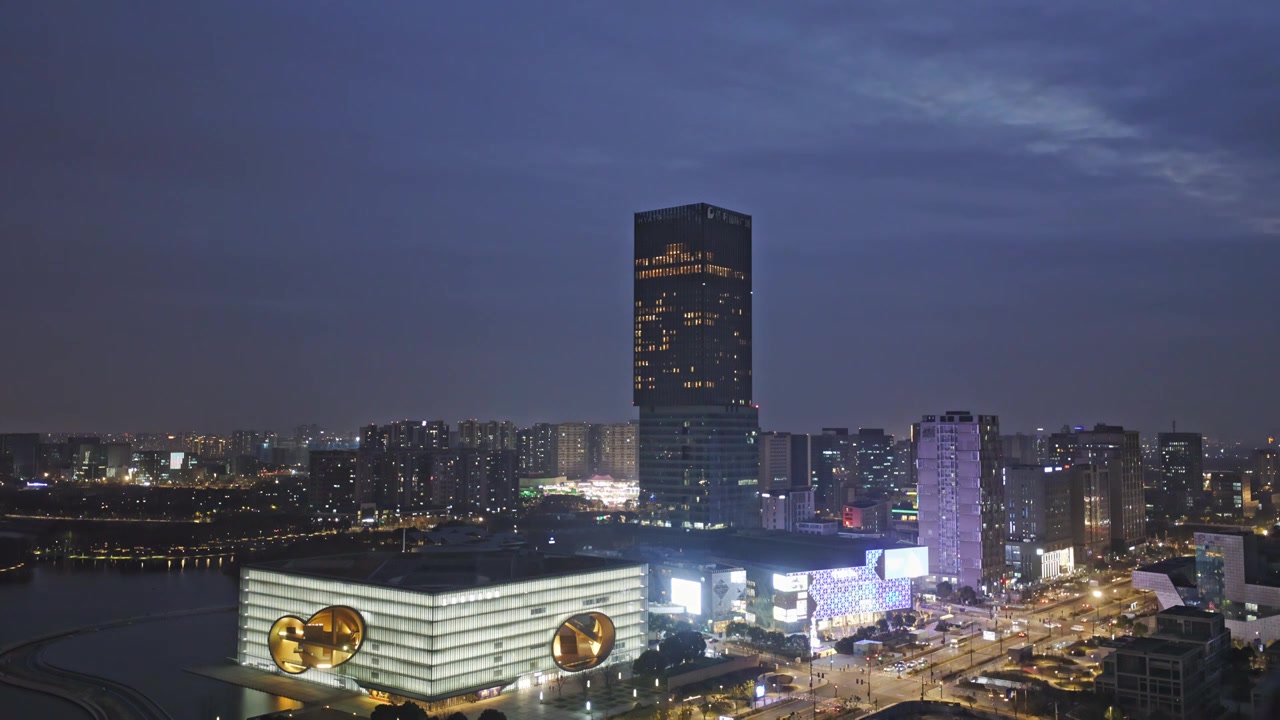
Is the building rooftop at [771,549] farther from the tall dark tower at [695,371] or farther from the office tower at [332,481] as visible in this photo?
the office tower at [332,481]

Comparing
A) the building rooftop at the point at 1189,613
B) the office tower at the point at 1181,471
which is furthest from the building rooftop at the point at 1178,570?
the office tower at the point at 1181,471

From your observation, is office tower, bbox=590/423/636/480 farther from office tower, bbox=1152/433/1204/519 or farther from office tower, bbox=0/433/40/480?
office tower, bbox=0/433/40/480

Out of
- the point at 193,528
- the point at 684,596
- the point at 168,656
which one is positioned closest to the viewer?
the point at 168,656

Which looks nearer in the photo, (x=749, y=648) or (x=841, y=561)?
(x=749, y=648)

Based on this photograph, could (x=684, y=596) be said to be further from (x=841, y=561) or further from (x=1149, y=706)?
(x=1149, y=706)

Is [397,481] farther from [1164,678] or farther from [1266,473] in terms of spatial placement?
[1266,473]

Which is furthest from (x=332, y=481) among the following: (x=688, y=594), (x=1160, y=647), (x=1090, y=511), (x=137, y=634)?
(x=1160, y=647)

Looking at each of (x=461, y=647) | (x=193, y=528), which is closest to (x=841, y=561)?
(x=461, y=647)

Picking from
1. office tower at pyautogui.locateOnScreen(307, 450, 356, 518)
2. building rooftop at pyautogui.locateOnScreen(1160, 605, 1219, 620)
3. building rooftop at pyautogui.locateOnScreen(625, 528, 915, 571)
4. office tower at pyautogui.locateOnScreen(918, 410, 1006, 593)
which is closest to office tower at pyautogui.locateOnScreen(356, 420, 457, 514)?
office tower at pyautogui.locateOnScreen(307, 450, 356, 518)
